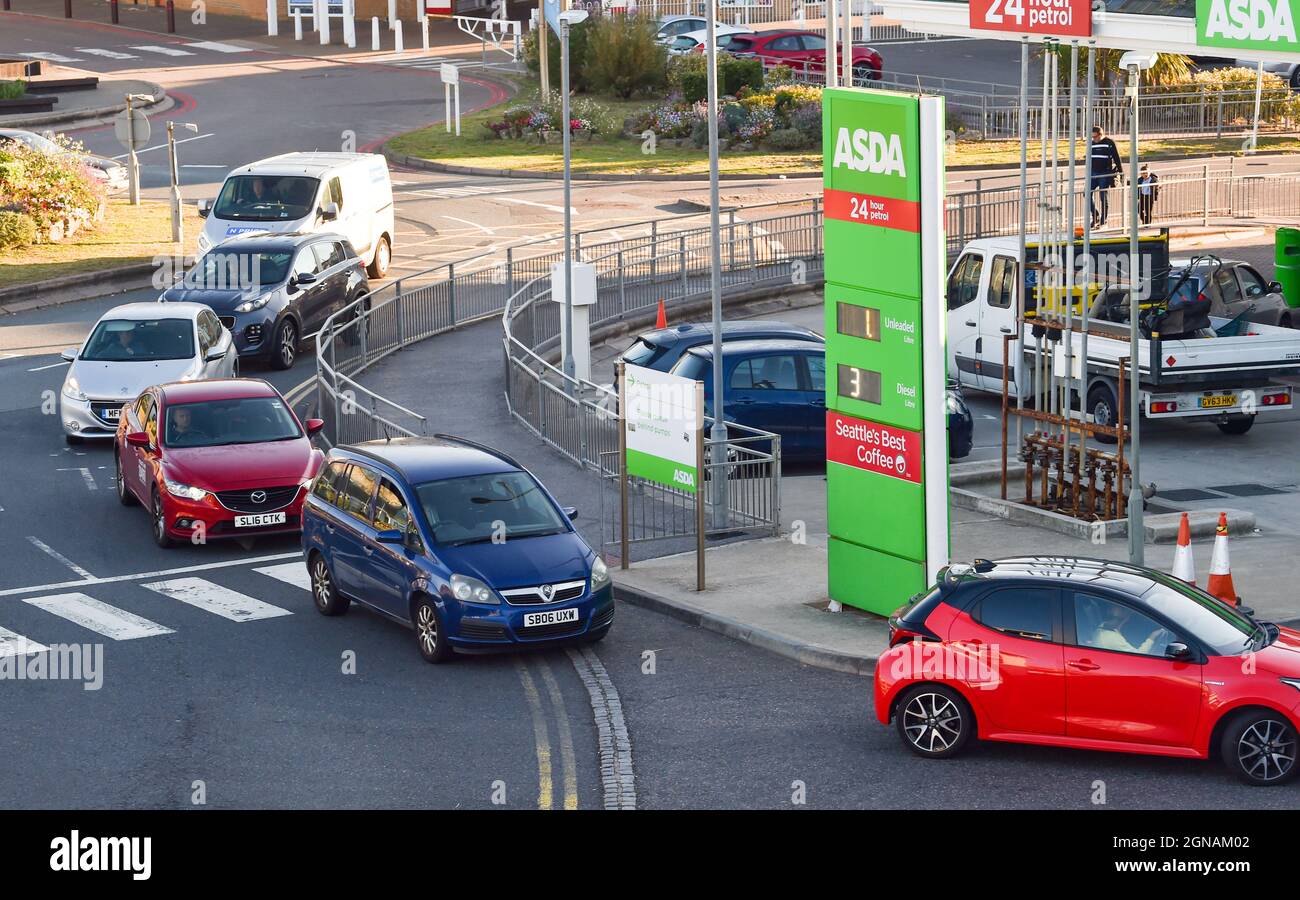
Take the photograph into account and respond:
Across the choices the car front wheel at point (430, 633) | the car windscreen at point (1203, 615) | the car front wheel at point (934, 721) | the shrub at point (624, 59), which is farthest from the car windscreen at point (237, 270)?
the shrub at point (624, 59)

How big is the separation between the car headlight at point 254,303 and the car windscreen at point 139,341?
9.43 ft

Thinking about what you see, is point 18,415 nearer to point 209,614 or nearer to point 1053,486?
point 209,614

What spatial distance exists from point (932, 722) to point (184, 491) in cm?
1001

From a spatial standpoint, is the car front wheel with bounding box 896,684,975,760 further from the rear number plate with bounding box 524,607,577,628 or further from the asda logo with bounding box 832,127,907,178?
the asda logo with bounding box 832,127,907,178

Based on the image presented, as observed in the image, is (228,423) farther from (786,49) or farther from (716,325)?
(786,49)

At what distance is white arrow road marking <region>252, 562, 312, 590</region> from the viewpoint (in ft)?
63.8

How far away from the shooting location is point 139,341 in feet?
86.2

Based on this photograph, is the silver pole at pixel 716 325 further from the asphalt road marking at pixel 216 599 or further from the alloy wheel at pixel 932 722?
the alloy wheel at pixel 932 722

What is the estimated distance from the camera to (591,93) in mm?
55500

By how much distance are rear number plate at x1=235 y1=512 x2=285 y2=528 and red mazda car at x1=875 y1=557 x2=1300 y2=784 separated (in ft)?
29.0

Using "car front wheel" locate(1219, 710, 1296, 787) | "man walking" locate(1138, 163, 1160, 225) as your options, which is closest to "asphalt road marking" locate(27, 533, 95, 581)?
"car front wheel" locate(1219, 710, 1296, 787)

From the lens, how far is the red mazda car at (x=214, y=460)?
20672mm
